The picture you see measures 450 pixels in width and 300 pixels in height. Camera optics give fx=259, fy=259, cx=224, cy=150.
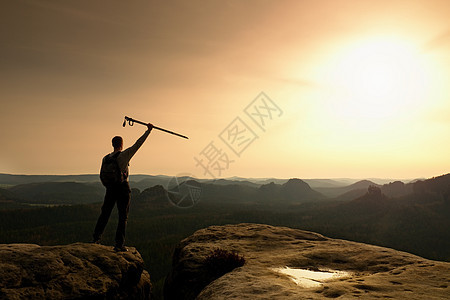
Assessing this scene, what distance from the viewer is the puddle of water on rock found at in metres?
8.09

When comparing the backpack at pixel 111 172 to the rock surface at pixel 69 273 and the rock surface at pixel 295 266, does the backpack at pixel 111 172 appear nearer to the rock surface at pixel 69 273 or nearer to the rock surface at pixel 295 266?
the rock surface at pixel 69 273

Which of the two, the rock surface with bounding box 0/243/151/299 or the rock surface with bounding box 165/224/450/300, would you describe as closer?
the rock surface with bounding box 165/224/450/300

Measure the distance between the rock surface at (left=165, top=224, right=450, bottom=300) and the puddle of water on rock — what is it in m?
0.29

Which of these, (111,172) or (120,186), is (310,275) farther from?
(111,172)

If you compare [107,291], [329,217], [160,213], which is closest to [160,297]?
[107,291]

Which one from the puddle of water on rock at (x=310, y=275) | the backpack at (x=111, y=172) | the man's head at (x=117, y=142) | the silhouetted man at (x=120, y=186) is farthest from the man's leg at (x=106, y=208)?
the puddle of water on rock at (x=310, y=275)

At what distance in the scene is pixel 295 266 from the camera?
10477 mm

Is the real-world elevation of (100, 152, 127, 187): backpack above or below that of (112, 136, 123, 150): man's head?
below

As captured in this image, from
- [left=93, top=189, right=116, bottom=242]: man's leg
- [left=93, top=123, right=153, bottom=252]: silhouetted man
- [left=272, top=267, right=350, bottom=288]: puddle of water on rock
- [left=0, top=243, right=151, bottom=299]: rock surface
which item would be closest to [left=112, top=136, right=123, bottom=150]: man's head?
[left=93, top=123, right=153, bottom=252]: silhouetted man

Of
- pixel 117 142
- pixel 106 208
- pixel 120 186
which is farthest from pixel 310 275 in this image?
pixel 117 142

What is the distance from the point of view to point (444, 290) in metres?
6.57

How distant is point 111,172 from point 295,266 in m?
8.20

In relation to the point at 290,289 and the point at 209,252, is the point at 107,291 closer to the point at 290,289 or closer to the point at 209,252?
the point at 209,252

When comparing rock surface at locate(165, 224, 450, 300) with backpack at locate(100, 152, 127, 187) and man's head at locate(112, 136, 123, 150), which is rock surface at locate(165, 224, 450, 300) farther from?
man's head at locate(112, 136, 123, 150)
